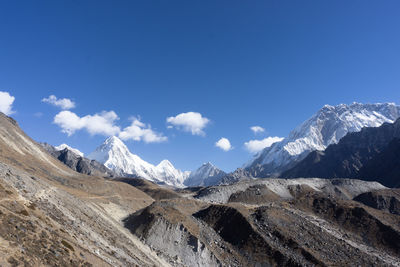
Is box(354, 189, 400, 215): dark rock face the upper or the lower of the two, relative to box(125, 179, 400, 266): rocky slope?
upper

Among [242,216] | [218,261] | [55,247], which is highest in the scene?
[242,216]

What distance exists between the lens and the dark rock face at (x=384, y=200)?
128 m

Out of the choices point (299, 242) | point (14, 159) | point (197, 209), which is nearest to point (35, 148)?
point (14, 159)

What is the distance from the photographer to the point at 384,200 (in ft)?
432

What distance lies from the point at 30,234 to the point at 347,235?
251ft

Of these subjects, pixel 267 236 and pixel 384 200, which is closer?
pixel 267 236

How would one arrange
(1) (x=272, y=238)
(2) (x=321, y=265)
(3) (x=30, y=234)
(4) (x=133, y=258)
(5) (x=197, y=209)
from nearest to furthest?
(3) (x=30, y=234), (4) (x=133, y=258), (2) (x=321, y=265), (1) (x=272, y=238), (5) (x=197, y=209)

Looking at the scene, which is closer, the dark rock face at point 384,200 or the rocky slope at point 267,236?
the rocky slope at point 267,236

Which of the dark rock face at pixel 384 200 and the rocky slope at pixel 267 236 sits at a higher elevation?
the dark rock face at pixel 384 200

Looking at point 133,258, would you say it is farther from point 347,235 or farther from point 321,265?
point 347,235

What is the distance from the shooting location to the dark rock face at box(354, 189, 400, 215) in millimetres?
128125

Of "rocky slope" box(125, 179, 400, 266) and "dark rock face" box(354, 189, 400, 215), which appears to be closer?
"rocky slope" box(125, 179, 400, 266)

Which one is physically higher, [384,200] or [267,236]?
[384,200]

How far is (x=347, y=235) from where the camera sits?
76312mm
